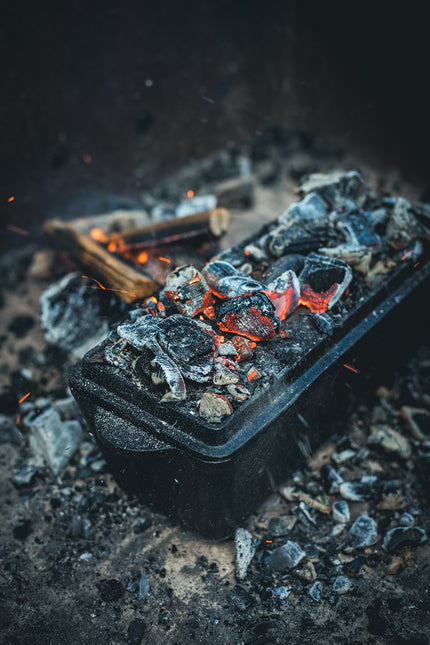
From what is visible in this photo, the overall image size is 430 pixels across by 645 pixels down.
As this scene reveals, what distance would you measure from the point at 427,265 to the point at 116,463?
2250 millimetres

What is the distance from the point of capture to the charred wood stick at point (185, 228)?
3.72 metres

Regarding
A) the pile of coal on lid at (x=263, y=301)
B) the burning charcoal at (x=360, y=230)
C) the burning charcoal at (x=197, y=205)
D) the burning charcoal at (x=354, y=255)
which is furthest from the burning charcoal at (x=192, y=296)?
the burning charcoal at (x=197, y=205)

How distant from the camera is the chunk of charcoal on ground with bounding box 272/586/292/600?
2311 millimetres

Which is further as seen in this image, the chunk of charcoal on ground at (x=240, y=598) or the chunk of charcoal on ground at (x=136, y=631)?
the chunk of charcoal on ground at (x=240, y=598)

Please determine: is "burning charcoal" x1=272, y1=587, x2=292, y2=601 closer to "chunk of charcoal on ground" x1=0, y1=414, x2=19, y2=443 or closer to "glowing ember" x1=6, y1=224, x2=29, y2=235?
"chunk of charcoal on ground" x1=0, y1=414, x2=19, y2=443

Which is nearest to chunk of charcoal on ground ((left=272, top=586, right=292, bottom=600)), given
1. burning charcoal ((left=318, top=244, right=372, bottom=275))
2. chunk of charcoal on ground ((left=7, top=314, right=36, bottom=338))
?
burning charcoal ((left=318, top=244, right=372, bottom=275))

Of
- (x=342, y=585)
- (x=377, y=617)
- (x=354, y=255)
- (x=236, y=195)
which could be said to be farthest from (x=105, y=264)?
(x=377, y=617)

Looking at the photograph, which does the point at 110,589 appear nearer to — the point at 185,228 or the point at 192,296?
the point at 192,296

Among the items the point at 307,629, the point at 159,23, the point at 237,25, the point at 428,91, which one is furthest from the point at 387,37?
the point at 307,629

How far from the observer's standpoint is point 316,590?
91.3 inches

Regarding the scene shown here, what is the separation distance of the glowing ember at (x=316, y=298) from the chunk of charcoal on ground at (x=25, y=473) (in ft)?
6.44

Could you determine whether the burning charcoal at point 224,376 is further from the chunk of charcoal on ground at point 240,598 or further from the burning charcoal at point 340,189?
the burning charcoal at point 340,189

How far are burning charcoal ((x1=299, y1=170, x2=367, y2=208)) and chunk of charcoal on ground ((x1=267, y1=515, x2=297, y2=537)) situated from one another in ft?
6.73

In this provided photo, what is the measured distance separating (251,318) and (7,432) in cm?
191
